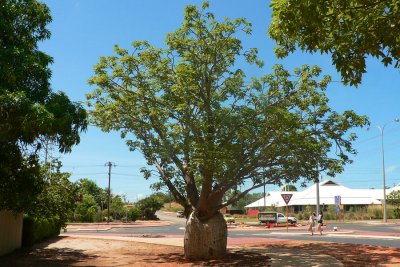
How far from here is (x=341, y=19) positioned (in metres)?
8.95

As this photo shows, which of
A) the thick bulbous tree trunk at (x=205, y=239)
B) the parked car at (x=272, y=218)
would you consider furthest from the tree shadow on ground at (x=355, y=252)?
the parked car at (x=272, y=218)

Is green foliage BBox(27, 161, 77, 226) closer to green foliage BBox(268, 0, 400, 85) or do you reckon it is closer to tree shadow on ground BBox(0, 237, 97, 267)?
tree shadow on ground BBox(0, 237, 97, 267)

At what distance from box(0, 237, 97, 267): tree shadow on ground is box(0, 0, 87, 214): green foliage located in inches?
107

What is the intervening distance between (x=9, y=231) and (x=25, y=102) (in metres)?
10.7

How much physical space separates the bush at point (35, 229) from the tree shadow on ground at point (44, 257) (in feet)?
2.62

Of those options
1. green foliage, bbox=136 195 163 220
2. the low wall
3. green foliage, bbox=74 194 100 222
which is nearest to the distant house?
green foliage, bbox=136 195 163 220

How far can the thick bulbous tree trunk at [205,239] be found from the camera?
15984 mm

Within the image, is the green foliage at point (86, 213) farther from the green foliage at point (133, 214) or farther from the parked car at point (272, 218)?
the parked car at point (272, 218)

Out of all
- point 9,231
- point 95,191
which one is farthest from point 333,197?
point 9,231

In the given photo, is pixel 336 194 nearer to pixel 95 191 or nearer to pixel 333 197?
pixel 333 197

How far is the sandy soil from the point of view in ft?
49.0

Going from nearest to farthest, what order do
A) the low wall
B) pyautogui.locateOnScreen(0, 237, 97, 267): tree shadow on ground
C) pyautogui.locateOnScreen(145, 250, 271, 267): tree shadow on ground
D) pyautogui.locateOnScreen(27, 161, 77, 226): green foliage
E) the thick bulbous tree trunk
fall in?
1. pyautogui.locateOnScreen(145, 250, 271, 267): tree shadow on ground
2. pyautogui.locateOnScreen(0, 237, 97, 267): tree shadow on ground
3. the thick bulbous tree trunk
4. the low wall
5. pyautogui.locateOnScreen(27, 161, 77, 226): green foliage

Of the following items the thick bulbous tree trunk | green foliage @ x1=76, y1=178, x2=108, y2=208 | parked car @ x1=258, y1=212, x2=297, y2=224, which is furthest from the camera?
green foliage @ x1=76, y1=178, x2=108, y2=208

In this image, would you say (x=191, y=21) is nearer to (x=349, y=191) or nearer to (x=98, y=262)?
(x=98, y=262)
